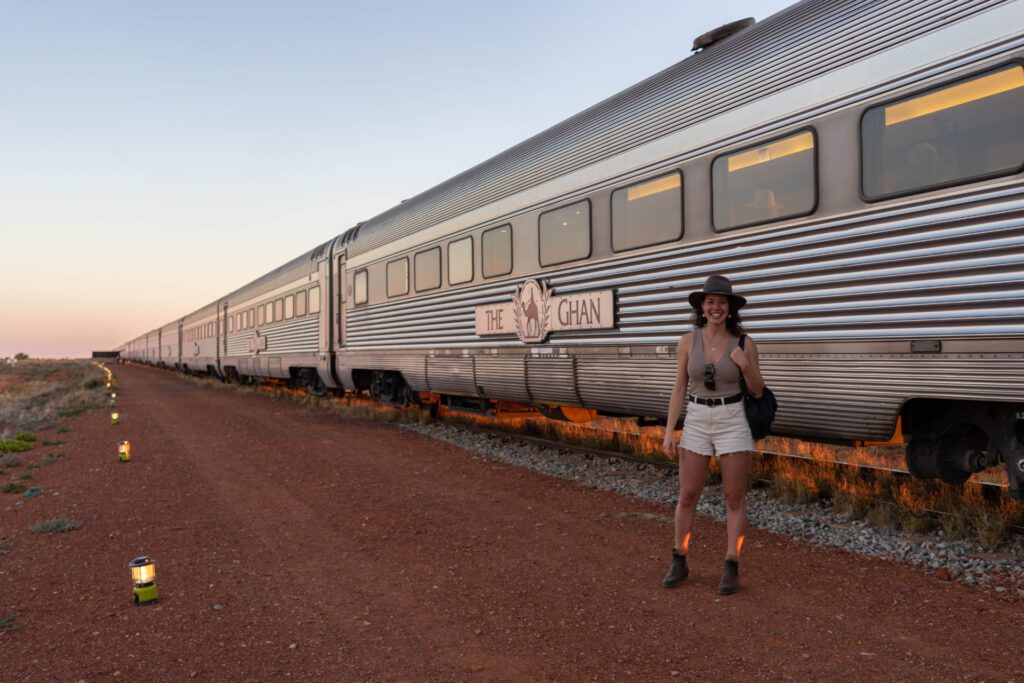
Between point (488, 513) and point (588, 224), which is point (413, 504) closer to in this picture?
point (488, 513)

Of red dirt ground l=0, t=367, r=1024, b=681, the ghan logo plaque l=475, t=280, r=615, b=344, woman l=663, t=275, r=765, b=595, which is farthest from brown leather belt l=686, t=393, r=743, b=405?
the ghan logo plaque l=475, t=280, r=615, b=344

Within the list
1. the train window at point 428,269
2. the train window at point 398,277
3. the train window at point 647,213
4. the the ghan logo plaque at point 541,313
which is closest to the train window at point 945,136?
the train window at point 647,213

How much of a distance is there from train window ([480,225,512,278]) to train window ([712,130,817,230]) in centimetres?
346

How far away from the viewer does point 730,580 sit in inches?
167

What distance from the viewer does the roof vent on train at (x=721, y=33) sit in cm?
658

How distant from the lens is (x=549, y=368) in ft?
27.6

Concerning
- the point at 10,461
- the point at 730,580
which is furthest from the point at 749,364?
the point at 10,461

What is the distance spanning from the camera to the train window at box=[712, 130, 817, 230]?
5438 mm

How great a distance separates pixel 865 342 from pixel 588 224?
3.45m

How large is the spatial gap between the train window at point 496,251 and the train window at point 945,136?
15.9 ft

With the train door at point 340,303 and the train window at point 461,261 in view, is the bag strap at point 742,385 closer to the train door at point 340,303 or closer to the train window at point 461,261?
the train window at point 461,261

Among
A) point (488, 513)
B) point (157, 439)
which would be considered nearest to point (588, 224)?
point (488, 513)

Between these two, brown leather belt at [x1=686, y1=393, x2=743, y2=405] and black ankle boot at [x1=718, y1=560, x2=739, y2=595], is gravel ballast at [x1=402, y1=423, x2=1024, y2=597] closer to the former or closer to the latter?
black ankle boot at [x1=718, y1=560, x2=739, y2=595]

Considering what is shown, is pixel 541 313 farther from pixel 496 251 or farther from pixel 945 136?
pixel 945 136
